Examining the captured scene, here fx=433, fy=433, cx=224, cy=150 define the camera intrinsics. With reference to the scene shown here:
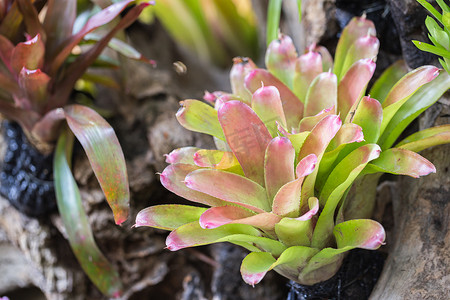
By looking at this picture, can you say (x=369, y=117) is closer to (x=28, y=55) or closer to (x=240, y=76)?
(x=240, y=76)

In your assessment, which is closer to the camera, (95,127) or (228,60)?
(95,127)

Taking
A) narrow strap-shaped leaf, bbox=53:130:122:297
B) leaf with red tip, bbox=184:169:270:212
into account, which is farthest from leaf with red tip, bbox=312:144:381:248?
narrow strap-shaped leaf, bbox=53:130:122:297

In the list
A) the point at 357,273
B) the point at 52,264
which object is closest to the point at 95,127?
the point at 52,264

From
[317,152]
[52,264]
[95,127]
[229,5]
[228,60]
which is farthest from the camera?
[228,60]

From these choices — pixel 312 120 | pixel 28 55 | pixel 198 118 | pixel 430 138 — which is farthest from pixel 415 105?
pixel 28 55

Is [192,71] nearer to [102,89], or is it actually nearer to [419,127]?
[102,89]

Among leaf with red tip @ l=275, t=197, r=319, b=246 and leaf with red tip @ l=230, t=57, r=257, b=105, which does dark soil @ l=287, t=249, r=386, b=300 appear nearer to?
leaf with red tip @ l=275, t=197, r=319, b=246

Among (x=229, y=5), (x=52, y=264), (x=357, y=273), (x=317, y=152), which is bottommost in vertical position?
(x=52, y=264)
